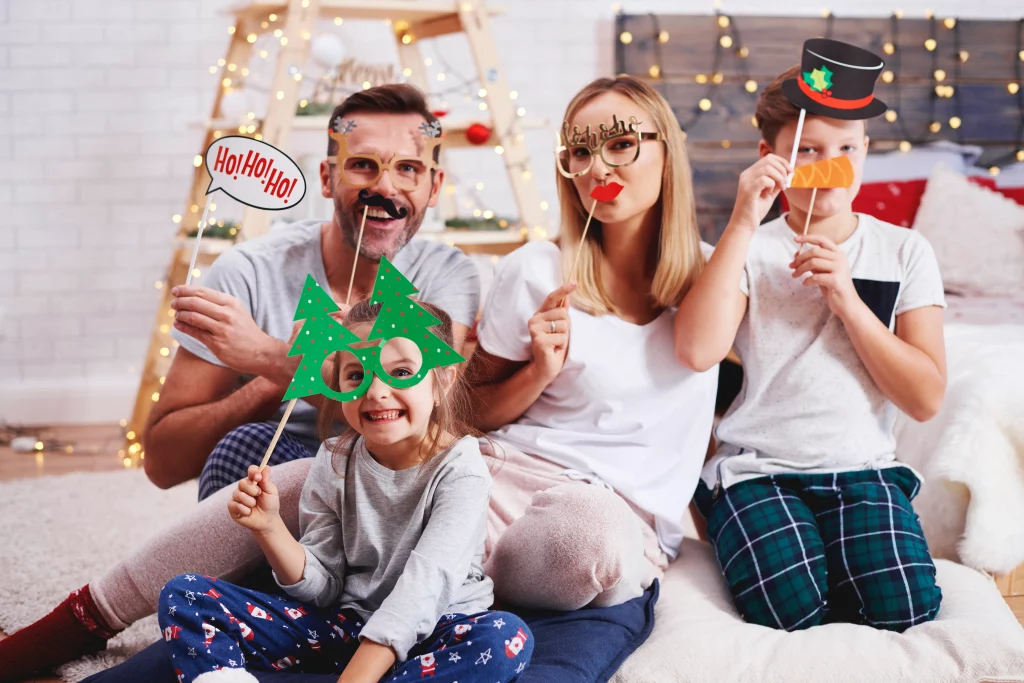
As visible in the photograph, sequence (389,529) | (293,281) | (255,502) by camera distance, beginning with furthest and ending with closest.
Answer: (293,281) → (389,529) → (255,502)

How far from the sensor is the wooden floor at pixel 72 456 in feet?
9.23

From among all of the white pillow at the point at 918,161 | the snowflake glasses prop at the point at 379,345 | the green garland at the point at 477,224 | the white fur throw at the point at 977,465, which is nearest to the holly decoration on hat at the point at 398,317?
the snowflake glasses prop at the point at 379,345

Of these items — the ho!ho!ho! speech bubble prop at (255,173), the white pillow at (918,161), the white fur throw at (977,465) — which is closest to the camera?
the ho!ho!ho! speech bubble prop at (255,173)

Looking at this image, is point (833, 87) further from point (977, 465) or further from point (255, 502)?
point (255, 502)

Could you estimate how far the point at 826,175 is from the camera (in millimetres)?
1510

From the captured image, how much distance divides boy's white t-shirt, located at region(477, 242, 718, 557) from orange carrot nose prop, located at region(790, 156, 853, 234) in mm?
313

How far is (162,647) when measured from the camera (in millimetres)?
1266

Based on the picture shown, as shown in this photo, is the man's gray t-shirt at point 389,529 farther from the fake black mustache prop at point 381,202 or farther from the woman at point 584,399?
the fake black mustache prop at point 381,202

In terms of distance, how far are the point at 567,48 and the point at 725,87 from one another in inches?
23.4

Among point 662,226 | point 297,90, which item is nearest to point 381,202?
point 662,226

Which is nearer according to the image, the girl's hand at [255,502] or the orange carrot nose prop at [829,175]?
the girl's hand at [255,502]

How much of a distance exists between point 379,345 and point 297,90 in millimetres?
1730

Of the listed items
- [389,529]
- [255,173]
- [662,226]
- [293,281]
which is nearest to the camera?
[389,529]

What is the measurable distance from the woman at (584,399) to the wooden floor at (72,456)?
5.19 ft
